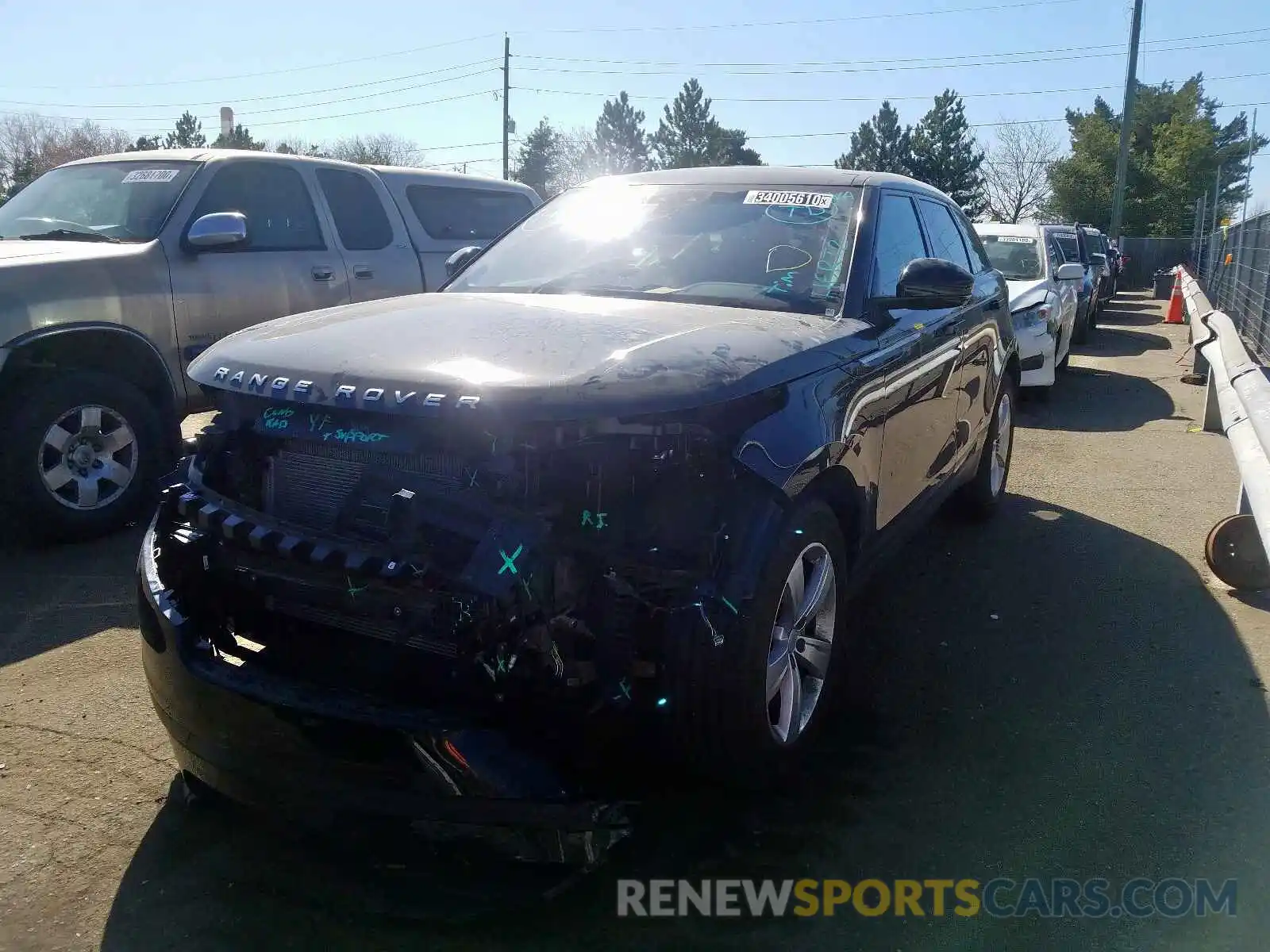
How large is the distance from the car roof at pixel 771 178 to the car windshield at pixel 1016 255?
7.74m

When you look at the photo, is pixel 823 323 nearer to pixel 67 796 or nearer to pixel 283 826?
pixel 283 826

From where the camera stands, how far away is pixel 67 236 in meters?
5.83

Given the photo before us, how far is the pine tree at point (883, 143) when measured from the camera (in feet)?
194

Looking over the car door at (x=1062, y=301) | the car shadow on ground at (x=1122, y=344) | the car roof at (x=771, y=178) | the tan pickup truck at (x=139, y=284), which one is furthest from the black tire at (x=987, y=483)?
the car shadow on ground at (x=1122, y=344)

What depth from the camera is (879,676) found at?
3998 millimetres

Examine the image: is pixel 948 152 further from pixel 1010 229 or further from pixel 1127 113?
pixel 1010 229

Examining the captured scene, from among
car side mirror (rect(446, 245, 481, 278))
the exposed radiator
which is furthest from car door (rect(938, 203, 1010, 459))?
the exposed radiator

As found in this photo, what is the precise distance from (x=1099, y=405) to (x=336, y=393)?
973 centimetres

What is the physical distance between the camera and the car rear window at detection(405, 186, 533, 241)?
304 inches

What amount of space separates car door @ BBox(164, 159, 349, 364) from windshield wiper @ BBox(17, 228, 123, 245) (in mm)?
401

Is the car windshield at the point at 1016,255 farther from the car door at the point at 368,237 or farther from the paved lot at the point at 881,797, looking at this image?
the car door at the point at 368,237

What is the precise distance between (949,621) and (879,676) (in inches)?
29.8

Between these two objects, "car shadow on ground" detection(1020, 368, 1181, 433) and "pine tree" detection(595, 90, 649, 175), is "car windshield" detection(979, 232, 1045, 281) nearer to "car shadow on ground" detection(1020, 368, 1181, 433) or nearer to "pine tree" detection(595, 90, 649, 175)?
"car shadow on ground" detection(1020, 368, 1181, 433)

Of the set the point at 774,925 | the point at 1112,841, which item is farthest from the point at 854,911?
the point at 1112,841
